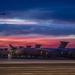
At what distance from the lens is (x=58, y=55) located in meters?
124

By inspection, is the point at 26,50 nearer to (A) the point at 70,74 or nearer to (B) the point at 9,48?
(B) the point at 9,48

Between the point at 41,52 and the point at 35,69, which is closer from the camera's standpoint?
the point at 35,69

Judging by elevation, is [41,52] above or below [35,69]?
above

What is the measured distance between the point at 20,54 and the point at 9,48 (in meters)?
11.1

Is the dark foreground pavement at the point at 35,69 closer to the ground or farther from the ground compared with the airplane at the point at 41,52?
closer to the ground

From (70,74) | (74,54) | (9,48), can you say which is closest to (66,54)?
(74,54)

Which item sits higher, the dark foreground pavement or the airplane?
the airplane

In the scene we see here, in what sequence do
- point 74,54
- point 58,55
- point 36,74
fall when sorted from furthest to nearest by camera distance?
point 58,55 → point 74,54 → point 36,74

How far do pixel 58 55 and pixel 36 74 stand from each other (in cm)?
8628

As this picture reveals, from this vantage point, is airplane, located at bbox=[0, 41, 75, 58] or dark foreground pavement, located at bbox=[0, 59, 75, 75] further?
airplane, located at bbox=[0, 41, 75, 58]

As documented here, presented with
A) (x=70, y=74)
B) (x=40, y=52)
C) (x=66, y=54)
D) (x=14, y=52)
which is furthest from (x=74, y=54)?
(x=70, y=74)

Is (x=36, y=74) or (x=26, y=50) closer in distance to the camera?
(x=36, y=74)

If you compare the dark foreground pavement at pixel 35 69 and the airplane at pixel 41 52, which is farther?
the airplane at pixel 41 52

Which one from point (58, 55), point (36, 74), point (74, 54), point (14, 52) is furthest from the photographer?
point (14, 52)
